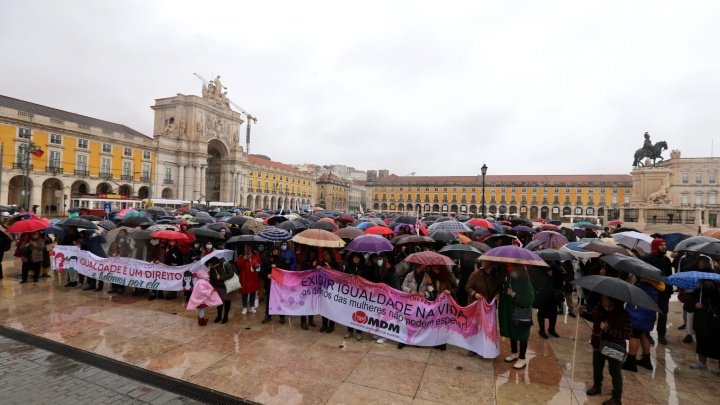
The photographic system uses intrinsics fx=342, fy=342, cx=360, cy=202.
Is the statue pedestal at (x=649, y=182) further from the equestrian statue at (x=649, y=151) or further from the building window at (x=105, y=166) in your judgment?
the building window at (x=105, y=166)

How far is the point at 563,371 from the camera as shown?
5.20m

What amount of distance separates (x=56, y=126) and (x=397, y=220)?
48.8 m

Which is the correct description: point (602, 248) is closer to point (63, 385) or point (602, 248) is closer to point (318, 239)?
point (318, 239)

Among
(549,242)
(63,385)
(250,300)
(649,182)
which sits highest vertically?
(649,182)

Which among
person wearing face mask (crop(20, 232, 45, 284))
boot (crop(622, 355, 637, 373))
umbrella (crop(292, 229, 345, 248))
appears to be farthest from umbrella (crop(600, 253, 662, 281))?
person wearing face mask (crop(20, 232, 45, 284))

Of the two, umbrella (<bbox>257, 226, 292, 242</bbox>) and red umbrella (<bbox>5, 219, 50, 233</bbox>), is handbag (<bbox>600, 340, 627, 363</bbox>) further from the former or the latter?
red umbrella (<bbox>5, 219, 50, 233</bbox>)

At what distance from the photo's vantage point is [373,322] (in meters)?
6.28

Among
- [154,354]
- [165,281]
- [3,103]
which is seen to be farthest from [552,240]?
[3,103]

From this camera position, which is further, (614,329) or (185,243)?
(185,243)

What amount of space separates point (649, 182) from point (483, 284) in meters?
33.0

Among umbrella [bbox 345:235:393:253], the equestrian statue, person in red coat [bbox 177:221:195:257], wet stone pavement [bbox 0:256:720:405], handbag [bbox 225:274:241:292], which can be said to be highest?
the equestrian statue

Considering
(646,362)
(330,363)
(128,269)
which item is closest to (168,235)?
(128,269)

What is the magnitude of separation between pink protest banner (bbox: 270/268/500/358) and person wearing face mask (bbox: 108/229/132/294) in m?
4.90

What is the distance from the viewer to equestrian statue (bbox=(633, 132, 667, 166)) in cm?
3281
